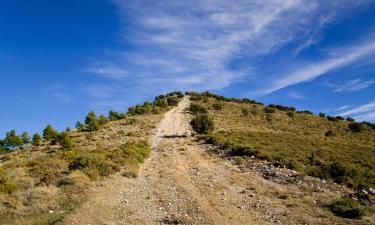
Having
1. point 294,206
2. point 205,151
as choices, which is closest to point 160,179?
point 294,206

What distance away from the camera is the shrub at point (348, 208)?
45.1ft

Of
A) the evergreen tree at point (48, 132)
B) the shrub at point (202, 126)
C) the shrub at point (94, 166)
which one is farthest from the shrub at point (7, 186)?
the evergreen tree at point (48, 132)

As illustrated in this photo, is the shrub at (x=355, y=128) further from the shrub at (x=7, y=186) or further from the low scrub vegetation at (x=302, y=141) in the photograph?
the shrub at (x=7, y=186)

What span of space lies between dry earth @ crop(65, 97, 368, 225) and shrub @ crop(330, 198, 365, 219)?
0.51m

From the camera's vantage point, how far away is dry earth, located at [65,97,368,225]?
531 inches

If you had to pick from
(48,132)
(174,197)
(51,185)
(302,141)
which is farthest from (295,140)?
(48,132)

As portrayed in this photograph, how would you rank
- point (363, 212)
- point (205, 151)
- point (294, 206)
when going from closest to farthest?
point (363, 212)
point (294, 206)
point (205, 151)

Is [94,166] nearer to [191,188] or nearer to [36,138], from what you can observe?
[191,188]

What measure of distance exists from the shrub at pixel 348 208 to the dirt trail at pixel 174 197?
3.56 meters

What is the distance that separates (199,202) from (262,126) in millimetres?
47298

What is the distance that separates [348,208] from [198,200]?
6347 mm

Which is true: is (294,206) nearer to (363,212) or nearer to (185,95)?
(363,212)

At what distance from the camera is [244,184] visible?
2000cm

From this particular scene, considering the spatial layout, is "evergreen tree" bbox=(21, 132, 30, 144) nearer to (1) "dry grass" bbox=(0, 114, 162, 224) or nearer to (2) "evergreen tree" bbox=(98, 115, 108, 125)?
(2) "evergreen tree" bbox=(98, 115, 108, 125)
